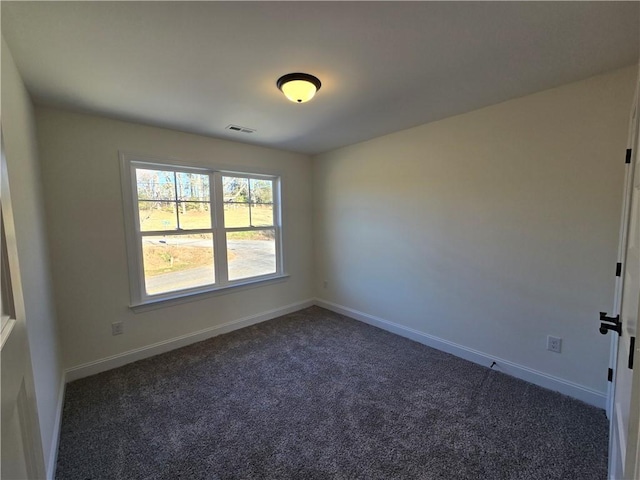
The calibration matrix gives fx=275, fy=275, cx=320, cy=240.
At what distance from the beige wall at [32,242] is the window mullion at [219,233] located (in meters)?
1.46

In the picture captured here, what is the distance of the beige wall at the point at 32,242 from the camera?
1384 millimetres

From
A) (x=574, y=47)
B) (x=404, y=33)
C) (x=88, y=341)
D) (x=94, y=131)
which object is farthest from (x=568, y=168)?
(x=88, y=341)

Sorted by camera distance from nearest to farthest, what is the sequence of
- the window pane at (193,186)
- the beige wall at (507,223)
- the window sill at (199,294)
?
the beige wall at (507,223), the window sill at (199,294), the window pane at (193,186)

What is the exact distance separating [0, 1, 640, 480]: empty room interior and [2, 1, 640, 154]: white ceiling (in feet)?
0.05

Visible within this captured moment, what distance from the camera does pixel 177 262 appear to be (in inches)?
120

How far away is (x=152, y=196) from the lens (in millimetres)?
2848

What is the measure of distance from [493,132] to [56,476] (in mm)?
3798

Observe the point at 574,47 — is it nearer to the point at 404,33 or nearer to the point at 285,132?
the point at 404,33

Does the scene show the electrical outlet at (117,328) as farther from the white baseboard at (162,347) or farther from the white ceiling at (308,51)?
the white ceiling at (308,51)

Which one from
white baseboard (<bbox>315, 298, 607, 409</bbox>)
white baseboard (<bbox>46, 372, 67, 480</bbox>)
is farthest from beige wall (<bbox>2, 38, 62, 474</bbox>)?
white baseboard (<bbox>315, 298, 607, 409</bbox>)

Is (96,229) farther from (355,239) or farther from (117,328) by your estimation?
(355,239)

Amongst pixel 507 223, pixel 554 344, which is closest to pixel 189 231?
pixel 507 223

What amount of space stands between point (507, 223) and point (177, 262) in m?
3.28

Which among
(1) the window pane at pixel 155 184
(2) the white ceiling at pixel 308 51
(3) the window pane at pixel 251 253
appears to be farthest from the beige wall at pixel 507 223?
(1) the window pane at pixel 155 184
